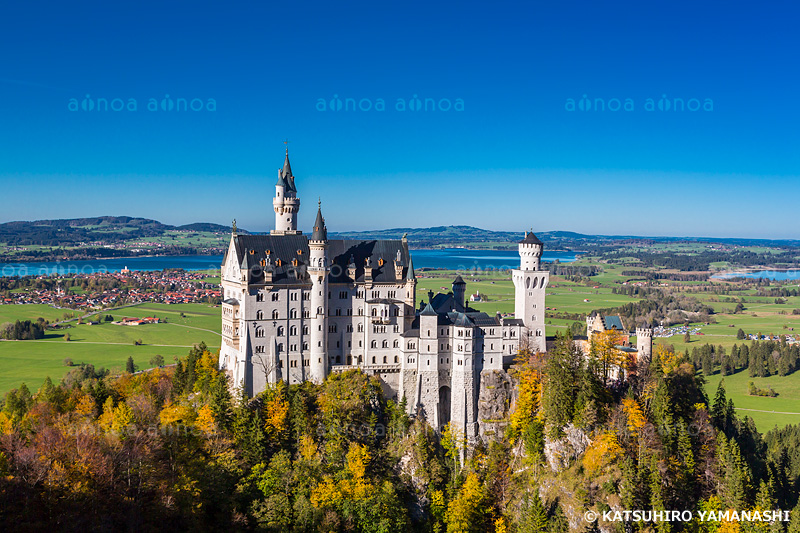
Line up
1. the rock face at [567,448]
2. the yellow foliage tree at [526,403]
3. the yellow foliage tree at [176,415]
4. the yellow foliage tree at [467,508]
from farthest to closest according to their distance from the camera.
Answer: the yellow foliage tree at [526,403]
the yellow foliage tree at [176,415]
the rock face at [567,448]
the yellow foliage tree at [467,508]

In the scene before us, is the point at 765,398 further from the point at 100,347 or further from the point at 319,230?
the point at 100,347

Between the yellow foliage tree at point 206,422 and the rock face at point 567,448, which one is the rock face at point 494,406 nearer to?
the rock face at point 567,448

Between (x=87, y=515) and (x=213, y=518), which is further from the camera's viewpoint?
(x=213, y=518)

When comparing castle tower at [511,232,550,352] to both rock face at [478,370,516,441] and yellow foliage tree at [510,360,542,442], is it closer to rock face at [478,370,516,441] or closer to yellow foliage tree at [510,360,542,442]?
rock face at [478,370,516,441]

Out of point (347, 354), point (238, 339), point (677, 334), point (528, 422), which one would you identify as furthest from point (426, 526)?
point (677, 334)

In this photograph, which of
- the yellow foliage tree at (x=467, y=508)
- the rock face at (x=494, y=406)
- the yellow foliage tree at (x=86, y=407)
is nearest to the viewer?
the yellow foliage tree at (x=467, y=508)

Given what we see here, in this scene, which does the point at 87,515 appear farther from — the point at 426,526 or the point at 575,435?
the point at 575,435

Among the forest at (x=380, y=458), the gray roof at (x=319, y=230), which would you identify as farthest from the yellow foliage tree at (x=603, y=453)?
the gray roof at (x=319, y=230)
